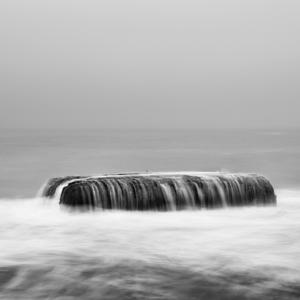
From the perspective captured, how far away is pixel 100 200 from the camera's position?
12.8m

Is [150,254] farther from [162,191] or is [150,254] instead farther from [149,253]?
[162,191]

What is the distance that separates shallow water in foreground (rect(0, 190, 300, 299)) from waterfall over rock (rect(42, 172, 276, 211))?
0.27 meters

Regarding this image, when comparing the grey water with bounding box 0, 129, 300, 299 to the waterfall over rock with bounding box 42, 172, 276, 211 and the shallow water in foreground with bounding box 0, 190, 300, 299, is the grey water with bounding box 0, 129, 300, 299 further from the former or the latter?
the waterfall over rock with bounding box 42, 172, 276, 211

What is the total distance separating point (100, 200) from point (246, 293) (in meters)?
5.87

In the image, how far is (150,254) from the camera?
9.69 metres

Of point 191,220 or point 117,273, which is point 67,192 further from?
point 117,273

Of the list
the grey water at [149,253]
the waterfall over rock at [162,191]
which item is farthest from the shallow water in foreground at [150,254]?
the waterfall over rock at [162,191]

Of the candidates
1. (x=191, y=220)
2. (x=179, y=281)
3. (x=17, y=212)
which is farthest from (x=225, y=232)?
(x=17, y=212)

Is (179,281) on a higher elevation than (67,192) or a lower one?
lower

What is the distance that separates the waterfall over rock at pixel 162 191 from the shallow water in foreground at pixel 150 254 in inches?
10.7

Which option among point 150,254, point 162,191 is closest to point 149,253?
point 150,254

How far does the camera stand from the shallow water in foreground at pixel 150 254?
7.72 meters

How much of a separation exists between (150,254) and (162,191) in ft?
12.2

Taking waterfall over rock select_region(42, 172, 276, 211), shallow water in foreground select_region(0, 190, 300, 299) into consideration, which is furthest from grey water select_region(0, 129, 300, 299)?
waterfall over rock select_region(42, 172, 276, 211)
